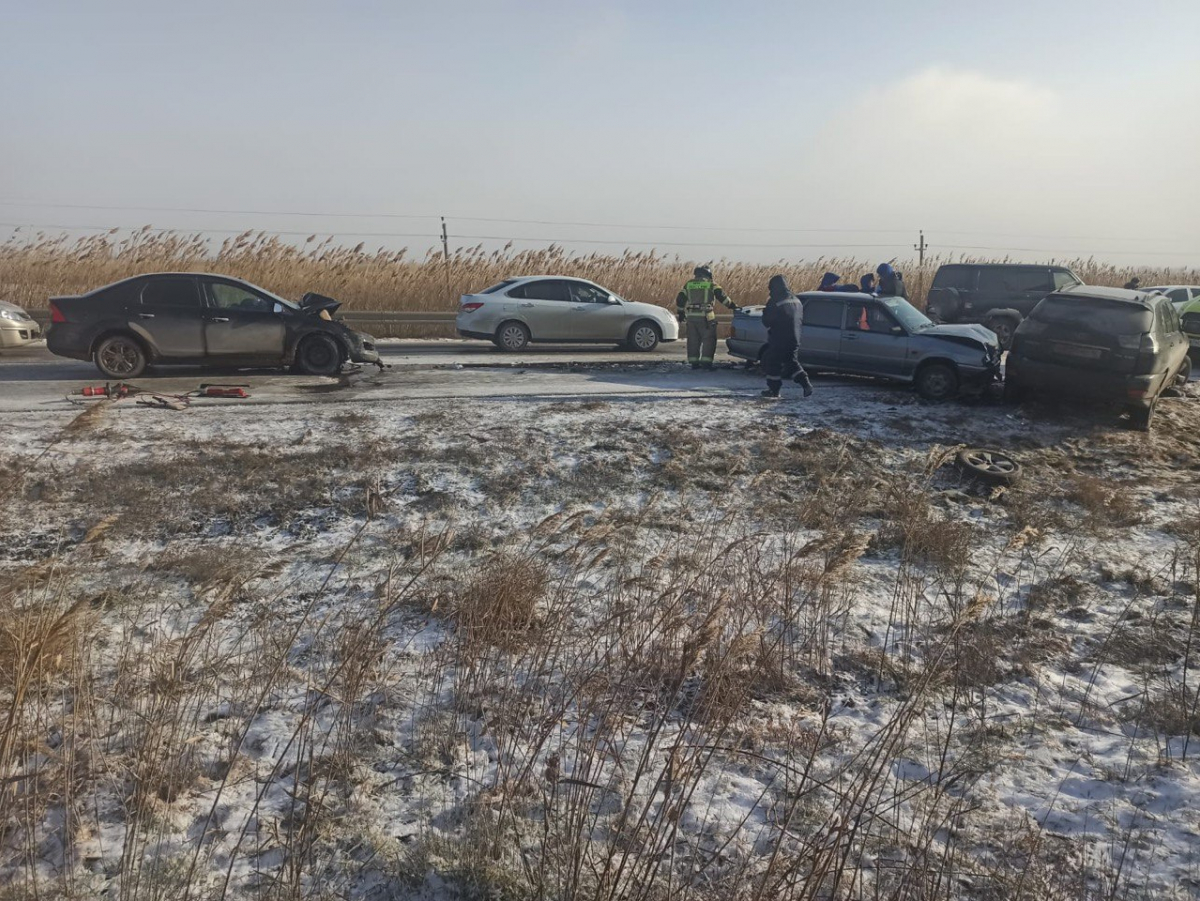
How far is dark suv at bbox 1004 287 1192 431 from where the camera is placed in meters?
11.1

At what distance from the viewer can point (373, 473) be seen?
28.6 ft

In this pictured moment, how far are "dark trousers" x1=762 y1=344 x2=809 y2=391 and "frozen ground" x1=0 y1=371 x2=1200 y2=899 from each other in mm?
2485

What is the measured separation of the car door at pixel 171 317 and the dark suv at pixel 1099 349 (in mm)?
11552

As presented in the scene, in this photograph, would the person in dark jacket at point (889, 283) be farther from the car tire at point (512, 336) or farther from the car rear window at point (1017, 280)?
the car tire at point (512, 336)

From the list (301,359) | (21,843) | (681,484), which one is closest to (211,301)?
(301,359)

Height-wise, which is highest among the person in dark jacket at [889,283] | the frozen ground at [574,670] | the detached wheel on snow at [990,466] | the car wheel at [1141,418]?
the person in dark jacket at [889,283]

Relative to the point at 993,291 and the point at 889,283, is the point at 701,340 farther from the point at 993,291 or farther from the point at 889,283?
the point at 993,291

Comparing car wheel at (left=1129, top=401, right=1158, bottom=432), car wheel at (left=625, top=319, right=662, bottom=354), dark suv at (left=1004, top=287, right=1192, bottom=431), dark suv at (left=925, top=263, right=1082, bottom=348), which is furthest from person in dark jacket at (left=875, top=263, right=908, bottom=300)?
car wheel at (left=1129, top=401, right=1158, bottom=432)

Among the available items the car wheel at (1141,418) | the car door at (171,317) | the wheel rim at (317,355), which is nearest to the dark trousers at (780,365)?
the car wheel at (1141,418)

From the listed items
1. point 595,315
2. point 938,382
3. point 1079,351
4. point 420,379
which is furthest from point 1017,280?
point 420,379

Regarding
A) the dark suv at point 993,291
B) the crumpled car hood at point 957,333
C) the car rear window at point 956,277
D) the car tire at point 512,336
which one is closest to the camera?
the crumpled car hood at point 957,333

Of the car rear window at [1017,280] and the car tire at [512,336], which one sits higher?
the car rear window at [1017,280]

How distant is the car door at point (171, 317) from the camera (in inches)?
494

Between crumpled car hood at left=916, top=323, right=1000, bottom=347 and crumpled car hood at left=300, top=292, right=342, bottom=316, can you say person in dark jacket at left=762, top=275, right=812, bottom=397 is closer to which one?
crumpled car hood at left=916, top=323, right=1000, bottom=347
